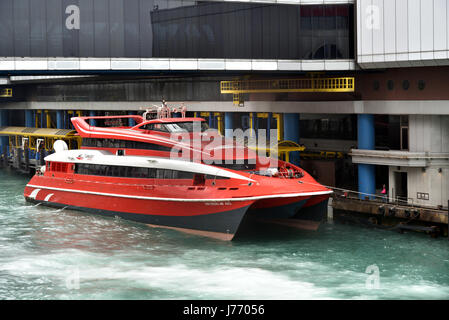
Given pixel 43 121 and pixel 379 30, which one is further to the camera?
pixel 43 121

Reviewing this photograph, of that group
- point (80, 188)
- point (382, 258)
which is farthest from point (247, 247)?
point (80, 188)

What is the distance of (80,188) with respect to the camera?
4181cm

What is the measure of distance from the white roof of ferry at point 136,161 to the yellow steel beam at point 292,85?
976 cm

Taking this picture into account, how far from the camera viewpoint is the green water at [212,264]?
26422 mm

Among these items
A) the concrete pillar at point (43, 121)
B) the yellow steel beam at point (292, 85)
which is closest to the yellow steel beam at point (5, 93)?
the concrete pillar at point (43, 121)

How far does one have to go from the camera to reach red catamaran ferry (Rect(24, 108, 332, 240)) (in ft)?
110

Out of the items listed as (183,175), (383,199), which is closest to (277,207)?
(183,175)

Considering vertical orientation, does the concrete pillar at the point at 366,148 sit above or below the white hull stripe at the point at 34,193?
above

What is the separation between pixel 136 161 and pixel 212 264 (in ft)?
32.3

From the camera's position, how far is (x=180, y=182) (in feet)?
117

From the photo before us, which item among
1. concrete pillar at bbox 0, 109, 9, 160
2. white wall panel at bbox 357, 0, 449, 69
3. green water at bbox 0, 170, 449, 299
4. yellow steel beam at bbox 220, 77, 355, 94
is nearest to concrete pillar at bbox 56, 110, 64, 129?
concrete pillar at bbox 0, 109, 9, 160

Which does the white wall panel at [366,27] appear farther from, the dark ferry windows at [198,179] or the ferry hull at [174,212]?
the ferry hull at [174,212]

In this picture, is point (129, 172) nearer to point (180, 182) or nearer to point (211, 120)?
point (180, 182)
